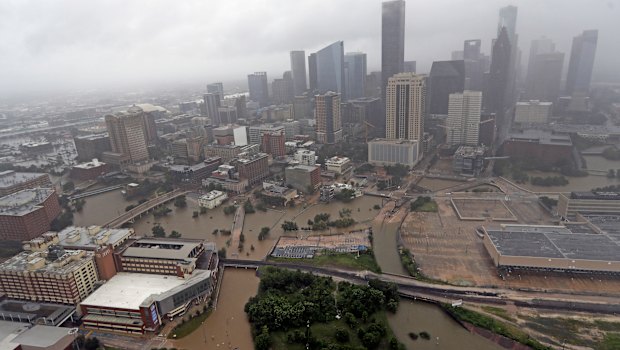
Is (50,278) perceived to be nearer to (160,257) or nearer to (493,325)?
(160,257)

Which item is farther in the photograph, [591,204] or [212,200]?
[212,200]

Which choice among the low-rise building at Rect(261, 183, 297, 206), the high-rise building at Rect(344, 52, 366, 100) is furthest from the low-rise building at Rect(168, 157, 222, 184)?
the high-rise building at Rect(344, 52, 366, 100)

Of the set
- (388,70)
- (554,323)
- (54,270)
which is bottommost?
(554,323)

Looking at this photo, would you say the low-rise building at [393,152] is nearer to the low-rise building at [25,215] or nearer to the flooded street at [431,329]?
the flooded street at [431,329]

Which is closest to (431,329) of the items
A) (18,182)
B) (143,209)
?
(143,209)

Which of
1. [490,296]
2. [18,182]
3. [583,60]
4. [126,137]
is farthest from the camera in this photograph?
[583,60]

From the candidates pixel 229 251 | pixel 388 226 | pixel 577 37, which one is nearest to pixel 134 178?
pixel 229 251

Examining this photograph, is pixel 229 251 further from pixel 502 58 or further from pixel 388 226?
pixel 502 58
